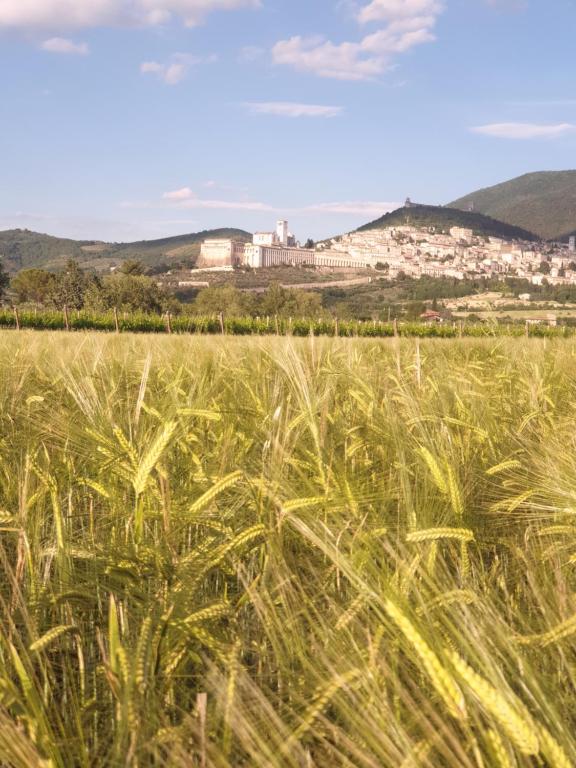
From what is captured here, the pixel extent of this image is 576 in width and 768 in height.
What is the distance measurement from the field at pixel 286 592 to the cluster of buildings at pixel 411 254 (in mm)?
128907

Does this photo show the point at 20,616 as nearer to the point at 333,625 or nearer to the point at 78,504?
the point at 333,625

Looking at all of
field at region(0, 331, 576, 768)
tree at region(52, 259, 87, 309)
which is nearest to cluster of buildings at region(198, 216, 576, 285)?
tree at region(52, 259, 87, 309)

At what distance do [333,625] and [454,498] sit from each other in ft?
1.05

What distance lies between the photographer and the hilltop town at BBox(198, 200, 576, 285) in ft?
474

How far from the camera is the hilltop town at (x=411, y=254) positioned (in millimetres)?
144500

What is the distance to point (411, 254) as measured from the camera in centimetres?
16462

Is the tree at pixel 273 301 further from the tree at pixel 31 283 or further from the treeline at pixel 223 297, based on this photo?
the tree at pixel 31 283

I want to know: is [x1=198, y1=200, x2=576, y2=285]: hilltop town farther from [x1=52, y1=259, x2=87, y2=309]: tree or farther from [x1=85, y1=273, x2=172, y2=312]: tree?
[x1=52, y1=259, x2=87, y2=309]: tree

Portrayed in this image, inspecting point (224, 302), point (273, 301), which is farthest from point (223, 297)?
point (273, 301)

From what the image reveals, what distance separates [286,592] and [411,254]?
556 feet

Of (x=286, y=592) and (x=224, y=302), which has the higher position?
(x=224, y=302)

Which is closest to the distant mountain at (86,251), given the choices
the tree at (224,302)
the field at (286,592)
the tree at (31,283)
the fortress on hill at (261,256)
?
the fortress on hill at (261,256)

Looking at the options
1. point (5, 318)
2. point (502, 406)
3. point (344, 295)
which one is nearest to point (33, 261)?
point (344, 295)

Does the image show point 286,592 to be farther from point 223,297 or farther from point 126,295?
point 223,297
